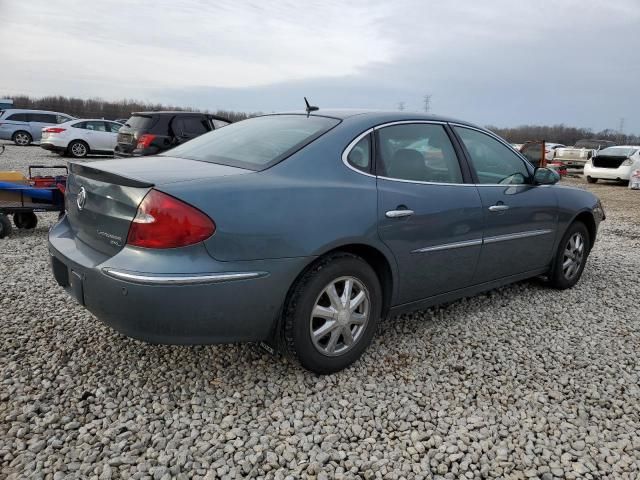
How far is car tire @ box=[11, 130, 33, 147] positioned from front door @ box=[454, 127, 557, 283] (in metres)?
24.5

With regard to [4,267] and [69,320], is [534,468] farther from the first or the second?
[4,267]

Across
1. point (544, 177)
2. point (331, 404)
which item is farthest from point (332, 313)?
point (544, 177)

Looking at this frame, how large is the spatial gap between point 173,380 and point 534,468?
1.87 m

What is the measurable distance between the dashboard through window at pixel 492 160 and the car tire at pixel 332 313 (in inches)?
53.6

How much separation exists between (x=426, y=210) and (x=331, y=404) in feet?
4.32

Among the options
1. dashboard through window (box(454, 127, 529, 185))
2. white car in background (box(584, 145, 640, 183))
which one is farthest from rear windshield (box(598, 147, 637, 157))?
dashboard through window (box(454, 127, 529, 185))

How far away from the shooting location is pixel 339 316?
287 centimetres

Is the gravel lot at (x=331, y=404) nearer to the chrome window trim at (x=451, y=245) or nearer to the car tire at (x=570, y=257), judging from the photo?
the chrome window trim at (x=451, y=245)

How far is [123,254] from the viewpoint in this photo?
2434mm

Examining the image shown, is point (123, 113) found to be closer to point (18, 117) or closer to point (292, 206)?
point (18, 117)

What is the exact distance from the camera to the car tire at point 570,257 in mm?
4594

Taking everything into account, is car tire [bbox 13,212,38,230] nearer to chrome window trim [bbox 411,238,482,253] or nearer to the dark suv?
the dark suv

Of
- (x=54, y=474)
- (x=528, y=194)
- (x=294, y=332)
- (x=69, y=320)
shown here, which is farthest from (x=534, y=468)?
(x=69, y=320)

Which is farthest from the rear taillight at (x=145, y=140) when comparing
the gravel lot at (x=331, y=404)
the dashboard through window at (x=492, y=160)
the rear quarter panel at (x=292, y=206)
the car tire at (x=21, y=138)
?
the car tire at (x=21, y=138)
